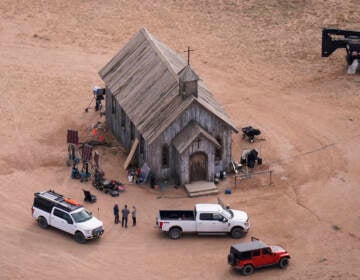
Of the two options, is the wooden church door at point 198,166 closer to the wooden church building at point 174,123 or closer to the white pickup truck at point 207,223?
the wooden church building at point 174,123

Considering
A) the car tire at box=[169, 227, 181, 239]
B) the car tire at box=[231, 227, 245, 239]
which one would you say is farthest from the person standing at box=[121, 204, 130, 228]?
the car tire at box=[231, 227, 245, 239]

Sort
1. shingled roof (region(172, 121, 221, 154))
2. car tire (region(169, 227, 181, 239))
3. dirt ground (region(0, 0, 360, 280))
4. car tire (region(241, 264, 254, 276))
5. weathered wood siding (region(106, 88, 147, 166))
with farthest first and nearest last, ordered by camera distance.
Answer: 1. weathered wood siding (region(106, 88, 147, 166))
2. shingled roof (region(172, 121, 221, 154))
3. car tire (region(169, 227, 181, 239))
4. dirt ground (region(0, 0, 360, 280))
5. car tire (region(241, 264, 254, 276))

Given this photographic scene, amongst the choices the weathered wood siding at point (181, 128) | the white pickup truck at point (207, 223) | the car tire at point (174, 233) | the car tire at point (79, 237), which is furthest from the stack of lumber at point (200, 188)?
the car tire at point (79, 237)

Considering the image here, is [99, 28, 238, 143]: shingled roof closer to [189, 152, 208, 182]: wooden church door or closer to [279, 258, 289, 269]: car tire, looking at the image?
[189, 152, 208, 182]: wooden church door

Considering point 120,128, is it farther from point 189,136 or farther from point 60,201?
point 60,201

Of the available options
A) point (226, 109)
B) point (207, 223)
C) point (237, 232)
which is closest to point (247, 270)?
point (237, 232)

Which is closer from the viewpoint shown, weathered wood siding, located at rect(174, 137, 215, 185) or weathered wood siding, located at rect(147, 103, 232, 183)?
weathered wood siding, located at rect(174, 137, 215, 185)
